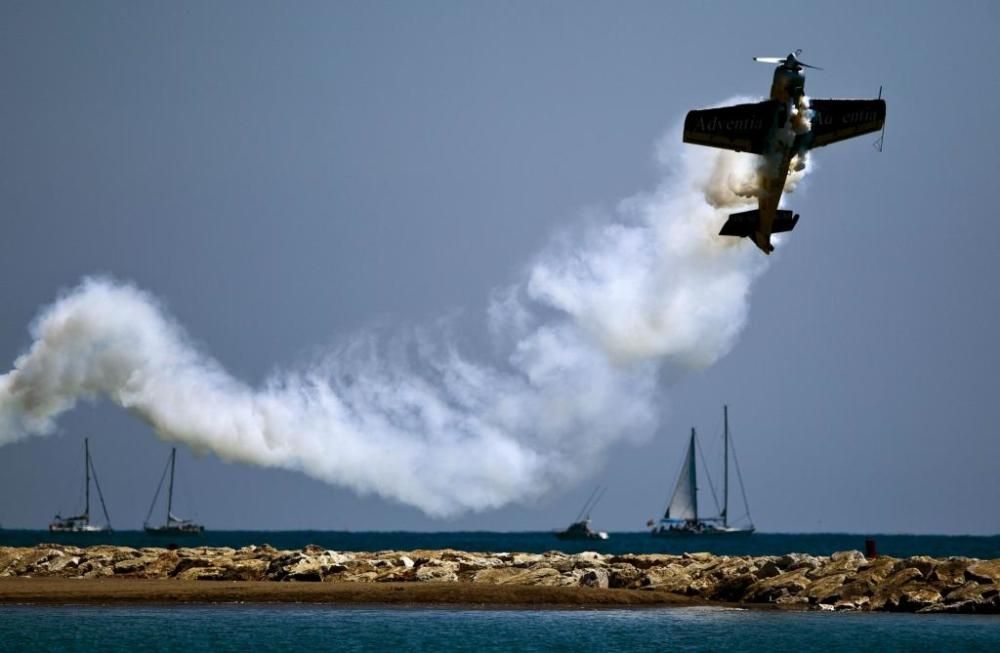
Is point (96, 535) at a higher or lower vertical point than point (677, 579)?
higher

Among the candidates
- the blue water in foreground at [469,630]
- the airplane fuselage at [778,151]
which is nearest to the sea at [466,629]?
the blue water in foreground at [469,630]

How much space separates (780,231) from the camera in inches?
2694

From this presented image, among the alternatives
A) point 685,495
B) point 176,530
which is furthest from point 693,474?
point 176,530

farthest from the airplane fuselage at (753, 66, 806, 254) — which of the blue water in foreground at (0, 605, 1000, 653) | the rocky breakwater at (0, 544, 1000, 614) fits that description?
the blue water in foreground at (0, 605, 1000, 653)

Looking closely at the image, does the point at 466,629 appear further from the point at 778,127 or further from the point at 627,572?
the point at 778,127

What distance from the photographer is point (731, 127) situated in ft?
219

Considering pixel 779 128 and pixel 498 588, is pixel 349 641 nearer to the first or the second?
pixel 498 588

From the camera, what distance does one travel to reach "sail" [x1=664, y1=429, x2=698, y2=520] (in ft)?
543

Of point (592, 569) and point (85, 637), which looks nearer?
point (85, 637)

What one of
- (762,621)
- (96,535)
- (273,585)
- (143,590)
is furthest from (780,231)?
(96,535)

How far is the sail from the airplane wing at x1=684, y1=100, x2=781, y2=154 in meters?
101

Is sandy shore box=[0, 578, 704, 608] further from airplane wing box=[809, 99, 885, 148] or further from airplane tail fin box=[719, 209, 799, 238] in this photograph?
airplane wing box=[809, 99, 885, 148]

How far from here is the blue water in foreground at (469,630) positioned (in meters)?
47.8

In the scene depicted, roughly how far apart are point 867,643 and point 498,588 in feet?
52.4
